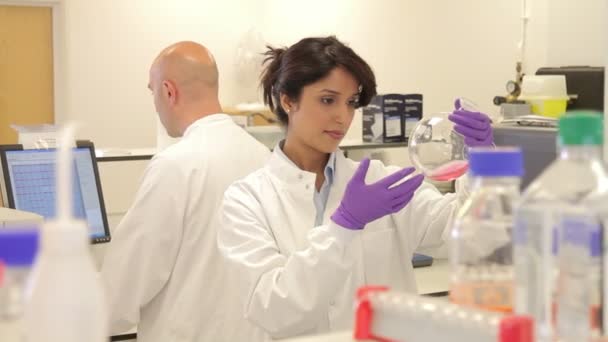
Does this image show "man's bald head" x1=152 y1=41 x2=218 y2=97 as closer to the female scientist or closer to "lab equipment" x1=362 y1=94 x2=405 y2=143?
the female scientist

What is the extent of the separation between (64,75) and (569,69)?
134 inches

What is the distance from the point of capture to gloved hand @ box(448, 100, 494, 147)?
188cm

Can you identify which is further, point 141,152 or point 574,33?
point 574,33

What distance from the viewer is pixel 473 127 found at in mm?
1882

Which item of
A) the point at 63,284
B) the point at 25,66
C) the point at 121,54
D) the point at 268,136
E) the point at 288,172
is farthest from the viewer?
the point at 121,54

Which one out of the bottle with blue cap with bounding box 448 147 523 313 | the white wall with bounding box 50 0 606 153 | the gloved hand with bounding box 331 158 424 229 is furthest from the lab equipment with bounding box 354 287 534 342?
the white wall with bounding box 50 0 606 153

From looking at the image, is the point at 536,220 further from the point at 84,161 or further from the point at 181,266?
the point at 84,161

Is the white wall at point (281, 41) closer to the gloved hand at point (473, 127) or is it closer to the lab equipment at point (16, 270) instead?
the gloved hand at point (473, 127)

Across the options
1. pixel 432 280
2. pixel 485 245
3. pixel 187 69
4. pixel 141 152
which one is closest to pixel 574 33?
pixel 432 280

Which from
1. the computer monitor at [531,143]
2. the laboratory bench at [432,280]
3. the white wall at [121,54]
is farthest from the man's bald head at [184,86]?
the white wall at [121,54]

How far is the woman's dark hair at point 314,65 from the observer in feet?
6.58

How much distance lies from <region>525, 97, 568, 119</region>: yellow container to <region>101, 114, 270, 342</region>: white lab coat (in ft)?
6.34

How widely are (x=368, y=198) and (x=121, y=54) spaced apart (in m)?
4.86

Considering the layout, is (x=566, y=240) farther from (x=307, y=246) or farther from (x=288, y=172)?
(x=288, y=172)
